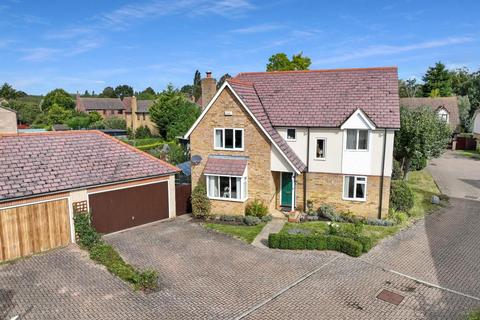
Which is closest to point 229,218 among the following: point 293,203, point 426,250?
point 293,203

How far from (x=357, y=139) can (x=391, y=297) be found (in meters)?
10.6

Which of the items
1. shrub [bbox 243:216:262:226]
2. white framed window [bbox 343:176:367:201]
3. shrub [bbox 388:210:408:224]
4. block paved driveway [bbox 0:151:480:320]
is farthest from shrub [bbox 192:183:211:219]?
shrub [bbox 388:210:408:224]

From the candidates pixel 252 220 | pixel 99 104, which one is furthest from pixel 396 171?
pixel 99 104

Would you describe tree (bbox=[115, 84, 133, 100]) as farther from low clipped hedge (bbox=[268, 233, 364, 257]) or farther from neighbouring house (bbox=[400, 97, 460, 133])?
low clipped hedge (bbox=[268, 233, 364, 257])

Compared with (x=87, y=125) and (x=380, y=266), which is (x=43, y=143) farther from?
(x=87, y=125)

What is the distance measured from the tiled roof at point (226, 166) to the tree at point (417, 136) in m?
13.1

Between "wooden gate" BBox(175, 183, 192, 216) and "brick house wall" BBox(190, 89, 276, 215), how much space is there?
2210 mm

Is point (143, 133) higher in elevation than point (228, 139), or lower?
lower

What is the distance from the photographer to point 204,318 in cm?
1209

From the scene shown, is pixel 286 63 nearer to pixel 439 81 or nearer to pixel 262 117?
pixel 262 117

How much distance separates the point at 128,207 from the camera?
→ 2088cm

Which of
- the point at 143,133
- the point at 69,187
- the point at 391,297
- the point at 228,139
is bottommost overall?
the point at 391,297

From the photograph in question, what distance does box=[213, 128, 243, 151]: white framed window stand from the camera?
A: 903 inches

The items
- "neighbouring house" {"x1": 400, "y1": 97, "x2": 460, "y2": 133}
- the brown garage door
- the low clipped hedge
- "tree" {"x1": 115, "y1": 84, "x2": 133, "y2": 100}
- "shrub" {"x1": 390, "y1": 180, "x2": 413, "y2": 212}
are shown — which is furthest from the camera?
"tree" {"x1": 115, "y1": 84, "x2": 133, "y2": 100}
